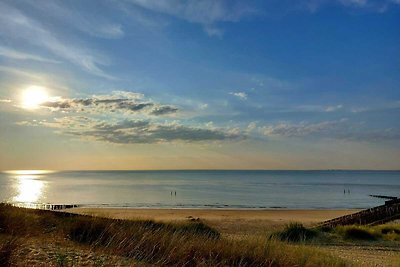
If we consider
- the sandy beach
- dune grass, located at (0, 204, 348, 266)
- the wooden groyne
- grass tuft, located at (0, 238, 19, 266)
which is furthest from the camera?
the wooden groyne

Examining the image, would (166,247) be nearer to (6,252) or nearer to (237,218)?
(6,252)

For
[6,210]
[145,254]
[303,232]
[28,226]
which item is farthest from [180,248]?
[303,232]

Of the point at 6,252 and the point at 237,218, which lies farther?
the point at 237,218

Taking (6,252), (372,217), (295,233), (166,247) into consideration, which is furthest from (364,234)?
(6,252)

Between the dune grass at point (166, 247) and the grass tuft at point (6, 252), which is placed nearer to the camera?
the grass tuft at point (6, 252)

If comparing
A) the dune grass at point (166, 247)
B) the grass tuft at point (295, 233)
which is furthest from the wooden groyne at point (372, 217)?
the dune grass at point (166, 247)

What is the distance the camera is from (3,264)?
4934mm

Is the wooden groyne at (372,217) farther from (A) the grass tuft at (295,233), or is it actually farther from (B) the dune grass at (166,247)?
(B) the dune grass at (166,247)

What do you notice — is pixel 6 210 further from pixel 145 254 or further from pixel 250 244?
pixel 250 244

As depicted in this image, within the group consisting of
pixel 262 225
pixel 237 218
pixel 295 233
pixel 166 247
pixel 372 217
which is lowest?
pixel 237 218

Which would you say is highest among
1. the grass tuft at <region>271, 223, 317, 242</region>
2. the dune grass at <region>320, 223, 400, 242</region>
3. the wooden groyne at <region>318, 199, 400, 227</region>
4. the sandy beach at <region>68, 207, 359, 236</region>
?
the grass tuft at <region>271, 223, 317, 242</region>

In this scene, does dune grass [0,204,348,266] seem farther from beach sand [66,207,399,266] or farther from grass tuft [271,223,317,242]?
grass tuft [271,223,317,242]

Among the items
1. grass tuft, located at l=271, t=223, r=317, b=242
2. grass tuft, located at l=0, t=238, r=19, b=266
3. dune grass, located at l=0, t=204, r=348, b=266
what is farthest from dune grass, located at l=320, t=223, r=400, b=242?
grass tuft, located at l=0, t=238, r=19, b=266

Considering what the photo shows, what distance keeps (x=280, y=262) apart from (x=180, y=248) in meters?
1.81
